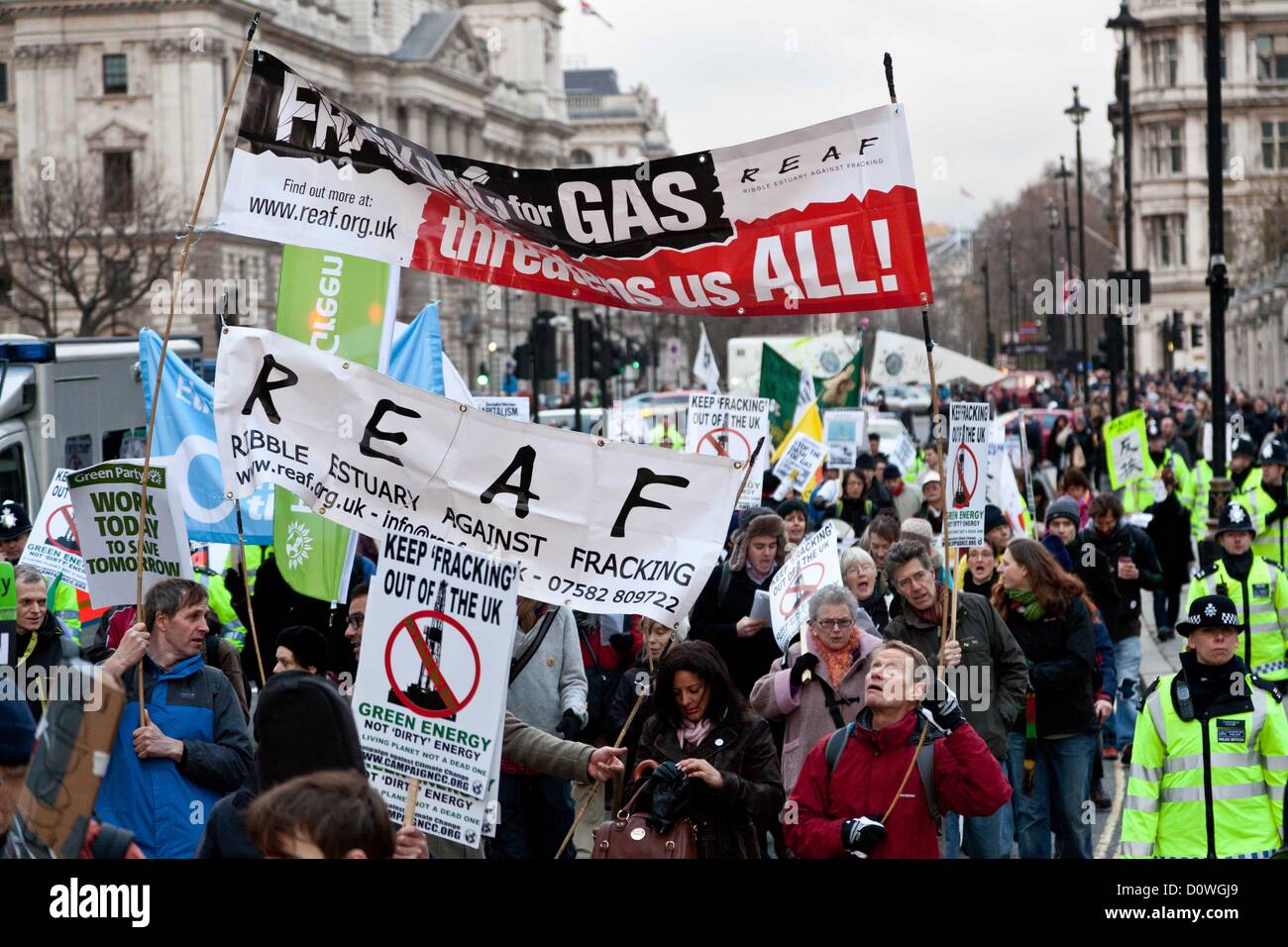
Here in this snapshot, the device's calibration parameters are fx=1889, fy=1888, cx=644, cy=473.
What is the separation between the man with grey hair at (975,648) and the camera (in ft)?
25.4

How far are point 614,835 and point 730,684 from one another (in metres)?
0.61

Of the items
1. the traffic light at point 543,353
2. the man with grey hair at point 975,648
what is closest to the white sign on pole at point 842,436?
the traffic light at point 543,353

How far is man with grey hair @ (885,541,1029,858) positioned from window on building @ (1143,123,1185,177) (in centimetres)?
8903

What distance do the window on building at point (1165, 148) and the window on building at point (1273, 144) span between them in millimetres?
4142

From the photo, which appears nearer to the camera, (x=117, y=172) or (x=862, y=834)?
(x=862, y=834)

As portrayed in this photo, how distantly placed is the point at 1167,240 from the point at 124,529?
9188cm

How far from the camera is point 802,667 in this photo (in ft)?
23.6

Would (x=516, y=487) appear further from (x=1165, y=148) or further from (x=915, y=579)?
(x=1165, y=148)

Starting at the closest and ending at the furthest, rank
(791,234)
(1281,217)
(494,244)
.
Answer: (791,234) < (494,244) < (1281,217)

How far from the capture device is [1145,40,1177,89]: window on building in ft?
293

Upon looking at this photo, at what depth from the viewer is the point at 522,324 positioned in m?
104

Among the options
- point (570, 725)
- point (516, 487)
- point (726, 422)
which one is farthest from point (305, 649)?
point (726, 422)
